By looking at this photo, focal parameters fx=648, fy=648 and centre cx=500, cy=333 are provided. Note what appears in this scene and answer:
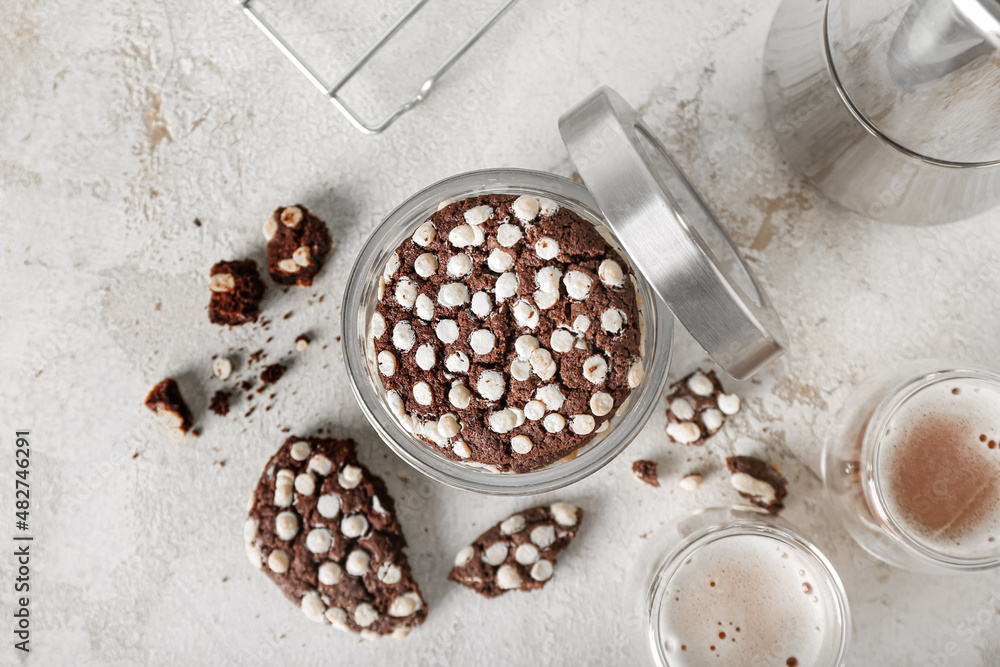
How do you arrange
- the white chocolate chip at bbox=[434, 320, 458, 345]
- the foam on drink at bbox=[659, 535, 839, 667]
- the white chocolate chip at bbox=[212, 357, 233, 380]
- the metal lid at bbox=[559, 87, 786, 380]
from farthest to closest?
the white chocolate chip at bbox=[212, 357, 233, 380], the foam on drink at bbox=[659, 535, 839, 667], the white chocolate chip at bbox=[434, 320, 458, 345], the metal lid at bbox=[559, 87, 786, 380]

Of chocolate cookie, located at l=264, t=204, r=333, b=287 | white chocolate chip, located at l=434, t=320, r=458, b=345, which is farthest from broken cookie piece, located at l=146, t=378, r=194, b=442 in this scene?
white chocolate chip, located at l=434, t=320, r=458, b=345

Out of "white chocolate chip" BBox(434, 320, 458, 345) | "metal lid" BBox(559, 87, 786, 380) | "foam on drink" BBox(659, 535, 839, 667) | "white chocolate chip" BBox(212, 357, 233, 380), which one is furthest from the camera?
"white chocolate chip" BBox(212, 357, 233, 380)

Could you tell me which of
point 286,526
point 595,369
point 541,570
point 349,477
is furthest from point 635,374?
point 286,526

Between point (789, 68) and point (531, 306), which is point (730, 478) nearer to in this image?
point (531, 306)

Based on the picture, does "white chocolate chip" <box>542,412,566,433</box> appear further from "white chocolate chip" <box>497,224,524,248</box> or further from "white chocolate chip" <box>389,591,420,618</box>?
"white chocolate chip" <box>389,591,420,618</box>

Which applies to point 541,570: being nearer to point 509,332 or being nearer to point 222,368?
point 509,332

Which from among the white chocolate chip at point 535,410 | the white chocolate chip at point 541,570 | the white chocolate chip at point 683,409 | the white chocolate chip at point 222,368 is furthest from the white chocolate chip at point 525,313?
the white chocolate chip at point 222,368

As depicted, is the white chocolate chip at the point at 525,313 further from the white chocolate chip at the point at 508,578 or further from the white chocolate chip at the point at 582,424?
the white chocolate chip at the point at 508,578
